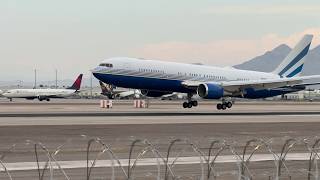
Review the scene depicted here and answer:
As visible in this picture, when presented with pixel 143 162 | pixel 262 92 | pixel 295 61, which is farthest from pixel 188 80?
pixel 143 162

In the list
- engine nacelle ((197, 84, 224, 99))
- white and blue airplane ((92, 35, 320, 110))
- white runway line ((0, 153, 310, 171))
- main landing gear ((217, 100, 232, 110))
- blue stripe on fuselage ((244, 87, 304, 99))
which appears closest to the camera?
white runway line ((0, 153, 310, 171))

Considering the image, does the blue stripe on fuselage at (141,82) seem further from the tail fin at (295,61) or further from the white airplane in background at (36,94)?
the white airplane in background at (36,94)

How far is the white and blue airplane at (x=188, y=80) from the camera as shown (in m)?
63.2

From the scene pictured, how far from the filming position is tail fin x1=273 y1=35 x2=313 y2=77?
3088 inches

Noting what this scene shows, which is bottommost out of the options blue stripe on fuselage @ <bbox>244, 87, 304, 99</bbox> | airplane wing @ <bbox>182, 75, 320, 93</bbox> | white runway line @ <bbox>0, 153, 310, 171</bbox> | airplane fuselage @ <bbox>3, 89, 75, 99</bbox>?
white runway line @ <bbox>0, 153, 310, 171</bbox>

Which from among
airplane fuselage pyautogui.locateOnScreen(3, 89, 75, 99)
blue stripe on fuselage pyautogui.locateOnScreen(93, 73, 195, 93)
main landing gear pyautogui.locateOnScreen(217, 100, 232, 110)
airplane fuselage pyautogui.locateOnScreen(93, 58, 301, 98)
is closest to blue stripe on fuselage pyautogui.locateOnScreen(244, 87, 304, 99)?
main landing gear pyautogui.locateOnScreen(217, 100, 232, 110)

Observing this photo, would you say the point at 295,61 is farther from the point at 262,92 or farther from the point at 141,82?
the point at 141,82

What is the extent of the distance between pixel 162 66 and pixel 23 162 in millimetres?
45451

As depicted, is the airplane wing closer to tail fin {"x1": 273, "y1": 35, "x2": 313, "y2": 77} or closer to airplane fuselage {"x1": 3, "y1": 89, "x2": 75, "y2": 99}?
tail fin {"x1": 273, "y1": 35, "x2": 313, "y2": 77}

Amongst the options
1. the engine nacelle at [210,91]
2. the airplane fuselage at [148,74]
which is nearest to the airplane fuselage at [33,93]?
the airplane fuselage at [148,74]

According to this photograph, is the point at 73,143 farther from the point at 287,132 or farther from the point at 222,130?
the point at 287,132

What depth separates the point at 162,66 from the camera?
64312 mm

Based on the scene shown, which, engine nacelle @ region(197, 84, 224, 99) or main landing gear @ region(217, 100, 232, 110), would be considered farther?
main landing gear @ region(217, 100, 232, 110)

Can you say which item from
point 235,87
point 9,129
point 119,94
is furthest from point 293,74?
point 119,94
